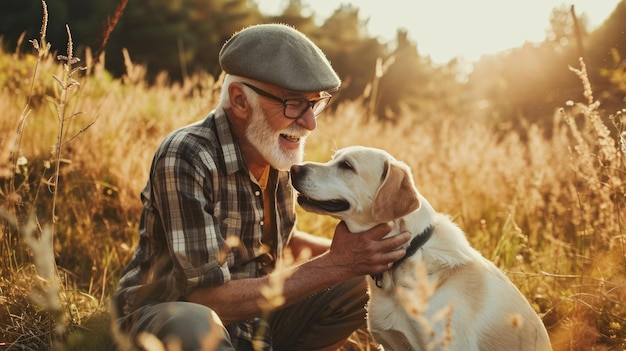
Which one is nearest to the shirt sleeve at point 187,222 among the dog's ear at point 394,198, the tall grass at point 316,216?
the tall grass at point 316,216

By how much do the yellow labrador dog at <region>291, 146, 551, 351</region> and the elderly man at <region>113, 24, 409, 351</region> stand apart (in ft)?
0.37

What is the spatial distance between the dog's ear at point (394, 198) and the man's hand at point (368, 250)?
83mm

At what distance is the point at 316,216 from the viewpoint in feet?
13.9

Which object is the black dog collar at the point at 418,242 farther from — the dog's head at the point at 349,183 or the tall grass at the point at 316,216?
Answer: the tall grass at the point at 316,216

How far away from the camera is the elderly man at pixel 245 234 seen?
2488mm

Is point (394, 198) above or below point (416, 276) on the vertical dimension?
above

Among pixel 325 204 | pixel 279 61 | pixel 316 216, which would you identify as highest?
pixel 279 61

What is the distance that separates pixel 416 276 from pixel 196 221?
0.96 m

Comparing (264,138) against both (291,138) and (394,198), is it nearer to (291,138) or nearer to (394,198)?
(291,138)

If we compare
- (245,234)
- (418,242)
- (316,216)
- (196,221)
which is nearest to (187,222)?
→ (196,221)

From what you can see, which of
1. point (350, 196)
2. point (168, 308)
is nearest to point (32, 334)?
point (168, 308)

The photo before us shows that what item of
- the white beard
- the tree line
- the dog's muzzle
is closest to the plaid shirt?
the white beard

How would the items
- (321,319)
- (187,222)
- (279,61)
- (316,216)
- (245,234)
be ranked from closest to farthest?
(187,222) → (279,61) → (245,234) → (321,319) → (316,216)

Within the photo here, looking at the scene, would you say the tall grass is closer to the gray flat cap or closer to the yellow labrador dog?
the yellow labrador dog
